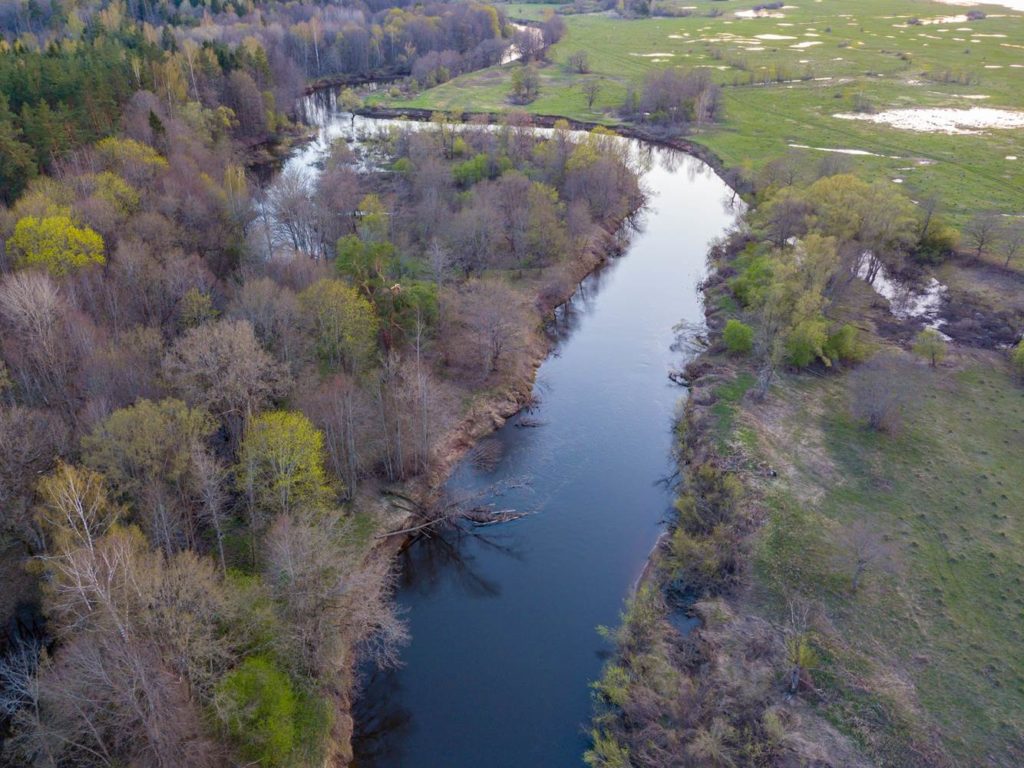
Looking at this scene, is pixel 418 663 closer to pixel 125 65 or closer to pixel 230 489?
pixel 230 489

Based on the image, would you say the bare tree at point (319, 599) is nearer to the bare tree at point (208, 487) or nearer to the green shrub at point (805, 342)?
the bare tree at point (208, 487)

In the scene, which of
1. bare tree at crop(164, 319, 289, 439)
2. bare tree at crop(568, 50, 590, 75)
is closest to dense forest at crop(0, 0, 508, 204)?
bare tree at crop(568, 50, 590, 75)

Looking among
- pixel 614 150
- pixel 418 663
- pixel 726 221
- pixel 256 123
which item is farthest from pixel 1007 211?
pixel 256 123

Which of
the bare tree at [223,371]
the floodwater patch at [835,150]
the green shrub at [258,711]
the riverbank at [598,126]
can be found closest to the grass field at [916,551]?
the green shrub at [258,711]

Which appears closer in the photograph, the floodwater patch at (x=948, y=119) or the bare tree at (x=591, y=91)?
the floodwater patch at (x=948, y=119)

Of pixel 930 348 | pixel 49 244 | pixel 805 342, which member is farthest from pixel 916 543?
pixel 49 244
